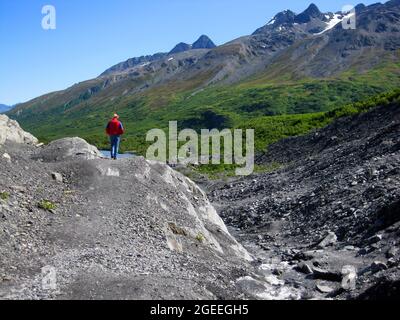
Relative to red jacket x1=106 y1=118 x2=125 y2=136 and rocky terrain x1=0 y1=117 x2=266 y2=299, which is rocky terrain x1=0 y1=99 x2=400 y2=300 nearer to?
rocky terrain x1=0 y1=117 x2=266 y2=299

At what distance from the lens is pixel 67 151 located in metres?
27.9

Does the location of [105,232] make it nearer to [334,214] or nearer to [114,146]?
[114,146]

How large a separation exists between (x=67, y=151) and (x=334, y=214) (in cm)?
1660

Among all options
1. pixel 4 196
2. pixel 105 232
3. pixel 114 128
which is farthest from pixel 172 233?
pixel 114 128

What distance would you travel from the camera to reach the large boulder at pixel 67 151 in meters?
27.1

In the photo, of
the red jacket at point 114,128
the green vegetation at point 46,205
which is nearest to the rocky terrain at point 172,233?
the green vegetation at point 46,205

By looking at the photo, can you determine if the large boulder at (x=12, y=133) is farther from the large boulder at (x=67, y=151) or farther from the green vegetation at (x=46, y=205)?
the green vegetation at (x=46, y=205)

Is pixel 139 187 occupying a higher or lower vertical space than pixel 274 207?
higher

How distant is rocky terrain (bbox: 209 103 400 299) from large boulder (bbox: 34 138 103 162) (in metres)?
11.1

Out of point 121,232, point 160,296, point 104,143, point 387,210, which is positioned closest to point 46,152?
point 121,232

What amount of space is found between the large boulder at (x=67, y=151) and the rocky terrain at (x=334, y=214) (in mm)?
11124

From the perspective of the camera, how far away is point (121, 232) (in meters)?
20.0
